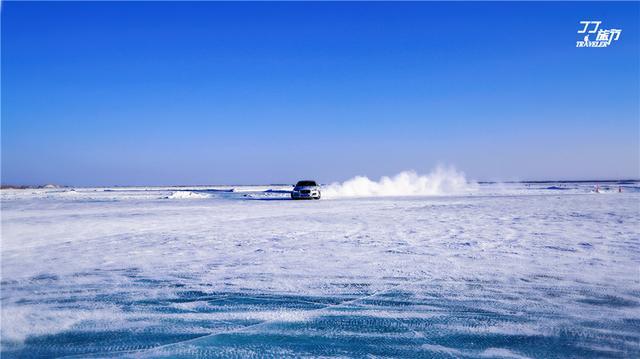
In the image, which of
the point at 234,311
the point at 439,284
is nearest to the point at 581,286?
the point at 439,284

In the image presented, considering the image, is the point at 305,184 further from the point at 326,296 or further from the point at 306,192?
the point at 326,296

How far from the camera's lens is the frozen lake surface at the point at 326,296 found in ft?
14.0

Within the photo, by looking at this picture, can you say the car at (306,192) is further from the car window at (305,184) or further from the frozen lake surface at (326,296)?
the frozen lake surface at (326,296)

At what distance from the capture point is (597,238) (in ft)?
34.9

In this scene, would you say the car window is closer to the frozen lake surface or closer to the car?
the car

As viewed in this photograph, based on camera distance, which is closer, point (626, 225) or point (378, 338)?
point (378, 338)

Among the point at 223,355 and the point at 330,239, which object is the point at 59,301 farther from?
the point at 330,239

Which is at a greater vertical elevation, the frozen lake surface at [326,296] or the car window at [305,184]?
the car window at [305,184]

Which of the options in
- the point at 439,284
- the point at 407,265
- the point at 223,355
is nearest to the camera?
the point at 223,355

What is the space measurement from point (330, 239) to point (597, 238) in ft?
21.5

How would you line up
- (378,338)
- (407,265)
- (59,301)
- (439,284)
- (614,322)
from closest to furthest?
(378,338)
(614,322)
(59,301)
(439,284)
(407,265)

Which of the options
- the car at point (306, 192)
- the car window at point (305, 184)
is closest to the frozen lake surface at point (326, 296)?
the car at point (306, 192)

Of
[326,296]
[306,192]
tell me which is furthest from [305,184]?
[326,296]

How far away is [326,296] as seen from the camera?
5895 millimetres
